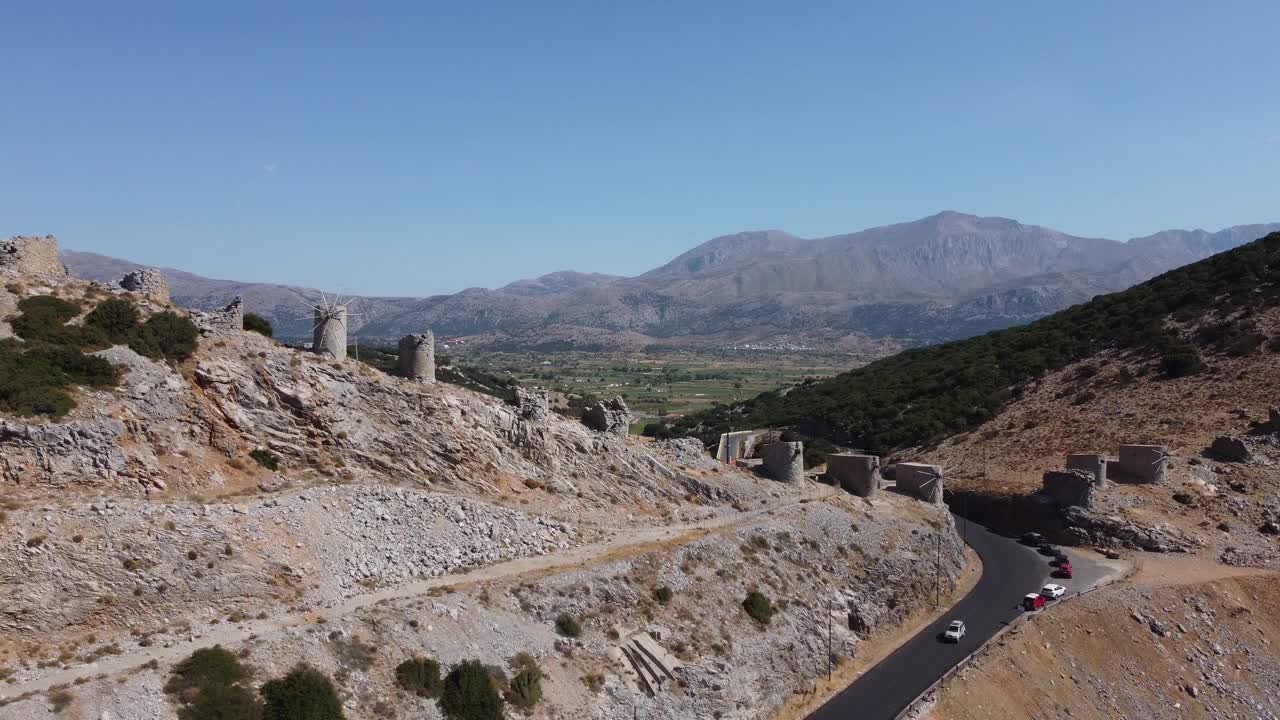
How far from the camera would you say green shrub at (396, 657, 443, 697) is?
73.1 feet

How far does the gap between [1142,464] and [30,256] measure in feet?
188

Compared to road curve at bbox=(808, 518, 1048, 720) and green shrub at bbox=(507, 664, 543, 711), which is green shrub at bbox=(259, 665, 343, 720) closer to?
green shrub at bbox=(507, 664, 543, 711)

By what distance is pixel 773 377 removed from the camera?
19862 cm

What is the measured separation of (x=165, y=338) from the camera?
2772 cm

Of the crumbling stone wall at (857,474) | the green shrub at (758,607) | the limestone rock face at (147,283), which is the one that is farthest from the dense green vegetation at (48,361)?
the crumbling stone wall at (857,474)

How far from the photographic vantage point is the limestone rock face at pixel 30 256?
1193 inches

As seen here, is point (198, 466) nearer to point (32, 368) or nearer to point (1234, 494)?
point (32, 368)

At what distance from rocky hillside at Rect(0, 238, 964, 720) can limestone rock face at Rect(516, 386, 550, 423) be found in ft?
0.89

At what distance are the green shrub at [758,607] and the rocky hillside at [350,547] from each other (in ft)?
0.26

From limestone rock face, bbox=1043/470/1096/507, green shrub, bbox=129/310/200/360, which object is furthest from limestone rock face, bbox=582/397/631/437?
limestone rock face, bbox=1043/470/1096/507

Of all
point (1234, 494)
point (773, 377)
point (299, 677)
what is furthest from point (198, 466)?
point (773, 377)

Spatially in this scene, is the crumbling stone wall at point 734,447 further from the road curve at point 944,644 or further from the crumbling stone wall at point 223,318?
the crumbling stone wall at point 223,318

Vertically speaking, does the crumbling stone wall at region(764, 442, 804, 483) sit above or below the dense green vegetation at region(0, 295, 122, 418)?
below

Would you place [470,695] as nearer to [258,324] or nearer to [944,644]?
[258,324]
